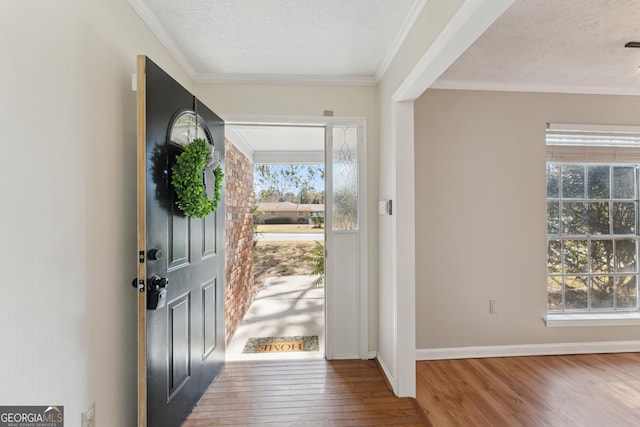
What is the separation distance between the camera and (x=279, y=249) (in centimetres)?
554

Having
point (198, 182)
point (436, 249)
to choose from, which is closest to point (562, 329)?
point (436, 249)

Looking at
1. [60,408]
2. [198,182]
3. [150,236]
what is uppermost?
[198,182]

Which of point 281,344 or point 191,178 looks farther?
point 281,344

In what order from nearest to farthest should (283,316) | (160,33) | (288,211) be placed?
(160,33) → (283,316) → (288,211)

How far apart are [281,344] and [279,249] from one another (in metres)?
2.72

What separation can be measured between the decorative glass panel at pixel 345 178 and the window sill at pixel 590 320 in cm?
203

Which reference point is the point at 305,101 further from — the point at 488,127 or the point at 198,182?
the point at 488,127

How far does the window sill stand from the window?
74 millimetres

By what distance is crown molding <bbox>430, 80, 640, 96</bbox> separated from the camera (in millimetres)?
2518

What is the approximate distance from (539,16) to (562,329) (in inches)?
103

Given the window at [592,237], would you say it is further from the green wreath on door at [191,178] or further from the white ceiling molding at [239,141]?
the white ceiling molding at [239,141]

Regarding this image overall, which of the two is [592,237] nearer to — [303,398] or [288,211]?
[303,398]

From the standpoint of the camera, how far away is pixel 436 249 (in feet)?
8.30

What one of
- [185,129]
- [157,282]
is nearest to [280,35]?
[185,129]
